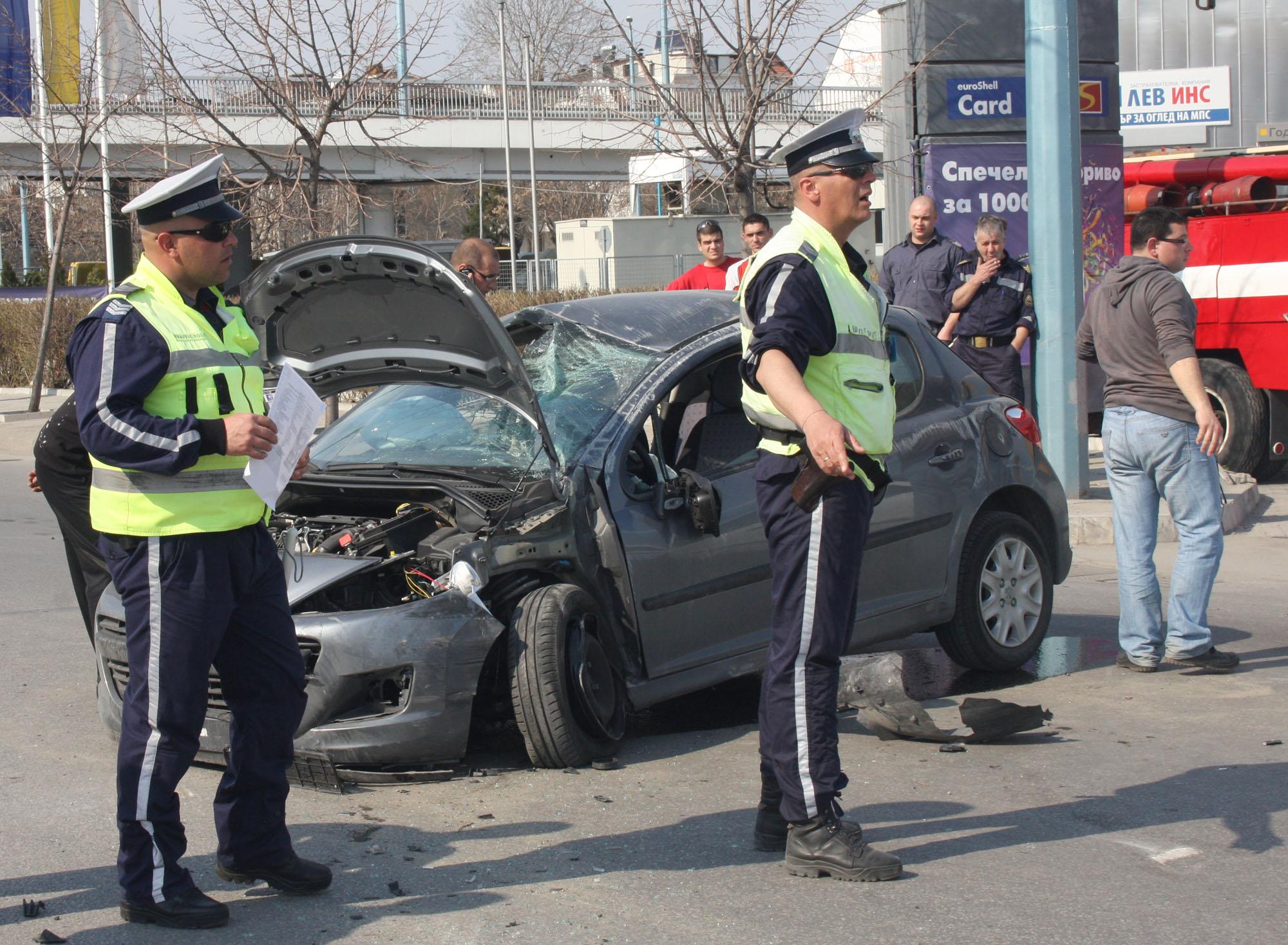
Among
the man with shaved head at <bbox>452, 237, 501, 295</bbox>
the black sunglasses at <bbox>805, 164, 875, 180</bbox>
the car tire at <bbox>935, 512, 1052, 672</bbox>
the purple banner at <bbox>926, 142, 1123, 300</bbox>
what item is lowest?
the car tire at <bbox>935, 512, 1052, 672</bbox>

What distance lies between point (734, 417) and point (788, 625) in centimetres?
224

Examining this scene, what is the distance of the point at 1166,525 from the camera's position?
999cm

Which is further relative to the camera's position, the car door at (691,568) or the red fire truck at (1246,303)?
the red fire truck at (1246,303)

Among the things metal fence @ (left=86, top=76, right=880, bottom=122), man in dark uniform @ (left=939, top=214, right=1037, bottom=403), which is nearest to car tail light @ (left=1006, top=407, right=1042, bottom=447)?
man in dark uniform @ (left=939, top=214, right=1037, bottom=403)

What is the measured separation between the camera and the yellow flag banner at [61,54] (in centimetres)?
1916

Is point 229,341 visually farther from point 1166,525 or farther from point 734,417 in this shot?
point 1166,525

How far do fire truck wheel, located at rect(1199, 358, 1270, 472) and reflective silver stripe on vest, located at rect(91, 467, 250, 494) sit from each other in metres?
9.53

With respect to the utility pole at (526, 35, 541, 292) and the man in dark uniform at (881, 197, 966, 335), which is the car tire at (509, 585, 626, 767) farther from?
the utility pole at (526, 35, 541, 292)

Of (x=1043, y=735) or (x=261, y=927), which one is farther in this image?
(x=1043, y=735)

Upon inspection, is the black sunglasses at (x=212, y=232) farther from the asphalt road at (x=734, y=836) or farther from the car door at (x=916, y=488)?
the car door at (x=916, y=488)

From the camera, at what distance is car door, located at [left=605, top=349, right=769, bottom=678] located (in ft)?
17.1

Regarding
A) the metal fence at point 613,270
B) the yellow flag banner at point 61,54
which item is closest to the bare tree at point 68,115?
the yellow flag banner at point 61,54

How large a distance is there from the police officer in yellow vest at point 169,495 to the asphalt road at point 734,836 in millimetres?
290

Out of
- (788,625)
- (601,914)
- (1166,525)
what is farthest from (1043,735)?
(1166,525)
